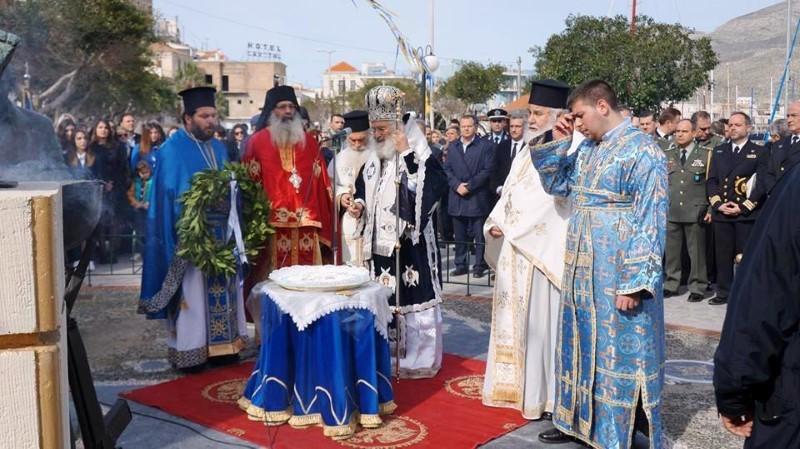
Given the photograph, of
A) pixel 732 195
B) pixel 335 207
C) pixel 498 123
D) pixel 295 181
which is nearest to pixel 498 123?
pixel 498 123

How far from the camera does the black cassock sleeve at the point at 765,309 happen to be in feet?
7.73

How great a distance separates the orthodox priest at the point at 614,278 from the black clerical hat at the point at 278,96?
9.27 ft

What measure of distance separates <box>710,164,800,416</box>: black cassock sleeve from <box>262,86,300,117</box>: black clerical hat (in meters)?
4.75

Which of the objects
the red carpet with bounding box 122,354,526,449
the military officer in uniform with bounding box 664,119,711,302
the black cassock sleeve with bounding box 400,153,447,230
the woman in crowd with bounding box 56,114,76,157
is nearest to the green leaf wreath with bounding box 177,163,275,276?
the red carpet with bounding box 122,354,526,449

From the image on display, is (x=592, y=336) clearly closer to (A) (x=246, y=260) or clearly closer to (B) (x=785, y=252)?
(B) (x=785, y=252)

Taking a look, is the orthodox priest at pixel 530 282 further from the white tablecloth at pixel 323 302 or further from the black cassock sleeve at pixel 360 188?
the black cassock sleeve at pixel 360 188

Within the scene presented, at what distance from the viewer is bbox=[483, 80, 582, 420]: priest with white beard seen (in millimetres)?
5199

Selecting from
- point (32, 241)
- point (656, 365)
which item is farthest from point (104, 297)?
point (32, 241)

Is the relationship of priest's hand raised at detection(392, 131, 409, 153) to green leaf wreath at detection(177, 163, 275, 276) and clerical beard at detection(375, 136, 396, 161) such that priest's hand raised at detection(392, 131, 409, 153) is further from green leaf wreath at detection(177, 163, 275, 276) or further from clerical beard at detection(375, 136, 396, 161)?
green leaf wreath at detection(177, 163, 275, 276)

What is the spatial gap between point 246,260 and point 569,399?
8.86ft

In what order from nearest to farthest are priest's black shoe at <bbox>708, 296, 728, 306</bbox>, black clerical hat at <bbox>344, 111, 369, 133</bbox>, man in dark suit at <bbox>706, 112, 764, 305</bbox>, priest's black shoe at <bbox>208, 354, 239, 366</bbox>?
priest's black shoe at <bbox>208, 354, 239, 366</bbox> → black clerical hat at <bbox>344, 111, 369, 133</bbox> → man in dark suit at <bbox>706, 112, 764, 305</bbox> → priest's black shoe at <bbox>708, 296, 728, 306</bbox>

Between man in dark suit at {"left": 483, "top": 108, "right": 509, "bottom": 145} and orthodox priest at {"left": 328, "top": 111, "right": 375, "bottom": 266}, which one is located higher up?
man in dark suit at {"left": 483, "top": 108, "right": 509, "bottom": 145}

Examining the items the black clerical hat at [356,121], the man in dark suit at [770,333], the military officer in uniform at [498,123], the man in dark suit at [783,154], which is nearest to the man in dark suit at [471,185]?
the military officer in uniform at [498,123]

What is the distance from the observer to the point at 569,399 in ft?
15.4
